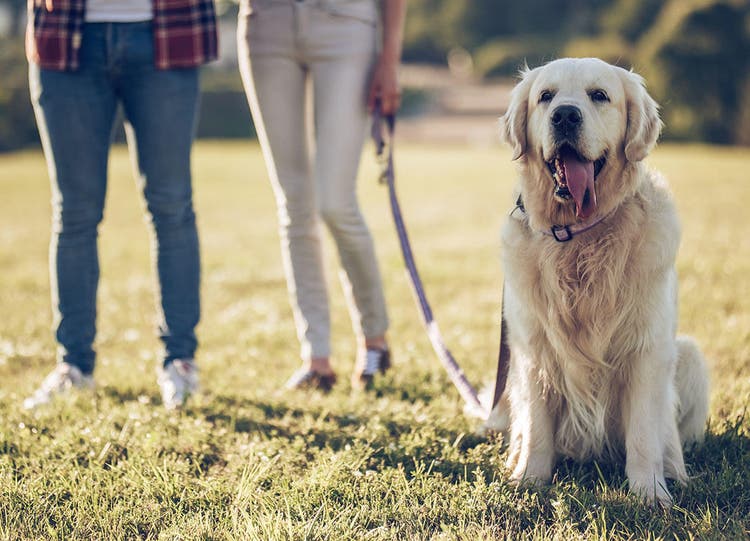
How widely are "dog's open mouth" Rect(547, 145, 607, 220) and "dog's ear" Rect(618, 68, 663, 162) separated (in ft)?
0.35

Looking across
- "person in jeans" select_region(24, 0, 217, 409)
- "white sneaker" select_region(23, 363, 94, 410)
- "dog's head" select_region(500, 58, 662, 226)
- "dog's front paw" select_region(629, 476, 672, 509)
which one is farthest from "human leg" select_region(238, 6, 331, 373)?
"dog's front paw" select_region(629, 476, 672, 509)

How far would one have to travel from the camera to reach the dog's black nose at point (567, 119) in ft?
8.11

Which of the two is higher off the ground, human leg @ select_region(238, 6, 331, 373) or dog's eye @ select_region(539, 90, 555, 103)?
dog's eye @ select_region(539, 90, 555, 103)

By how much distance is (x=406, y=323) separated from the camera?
504 centimetres

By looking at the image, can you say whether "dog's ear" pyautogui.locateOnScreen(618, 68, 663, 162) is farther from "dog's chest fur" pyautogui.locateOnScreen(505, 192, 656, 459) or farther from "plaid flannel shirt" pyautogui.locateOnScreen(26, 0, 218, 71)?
"plaid flannel shirt" pyautogui.locateOnScreen(26, 0, 218, 71)

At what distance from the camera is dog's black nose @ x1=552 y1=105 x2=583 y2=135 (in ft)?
8.11

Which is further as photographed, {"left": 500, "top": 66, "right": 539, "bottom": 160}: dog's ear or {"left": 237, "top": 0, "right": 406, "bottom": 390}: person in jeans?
{"left": 237, "top": 0, "right": 406, "bottom": 390}: person in jeans

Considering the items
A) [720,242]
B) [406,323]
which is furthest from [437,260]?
[720,242]

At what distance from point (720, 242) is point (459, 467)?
582 cm

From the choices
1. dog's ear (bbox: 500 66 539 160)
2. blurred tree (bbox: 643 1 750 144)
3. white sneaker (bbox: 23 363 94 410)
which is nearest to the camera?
dog's ear (bbox: 500 66 539 160)

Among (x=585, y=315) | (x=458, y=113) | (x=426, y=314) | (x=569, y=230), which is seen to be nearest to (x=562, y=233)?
(x=569, y=230)

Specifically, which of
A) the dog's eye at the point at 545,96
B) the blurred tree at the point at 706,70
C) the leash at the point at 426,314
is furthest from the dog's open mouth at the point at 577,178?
the blurred tree at the point at 706,70

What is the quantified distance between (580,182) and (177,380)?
1964mm

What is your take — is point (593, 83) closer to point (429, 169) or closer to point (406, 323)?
point (406, 323)
